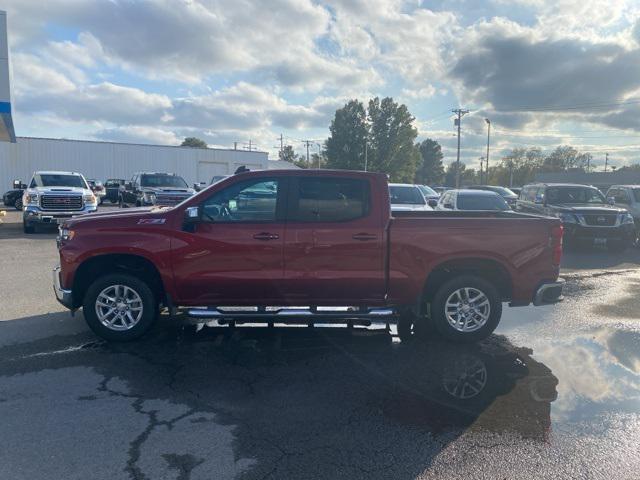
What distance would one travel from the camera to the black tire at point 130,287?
5.38 meters

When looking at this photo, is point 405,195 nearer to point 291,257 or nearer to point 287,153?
point 291,257

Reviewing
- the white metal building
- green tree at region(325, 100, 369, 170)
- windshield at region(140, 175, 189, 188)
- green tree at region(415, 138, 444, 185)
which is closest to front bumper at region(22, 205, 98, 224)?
windshield at region(140, 175, 189, 188)

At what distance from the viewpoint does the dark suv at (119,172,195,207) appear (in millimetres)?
17688

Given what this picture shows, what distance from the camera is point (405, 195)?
1406 centimetres

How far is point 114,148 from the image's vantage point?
39.3 metres

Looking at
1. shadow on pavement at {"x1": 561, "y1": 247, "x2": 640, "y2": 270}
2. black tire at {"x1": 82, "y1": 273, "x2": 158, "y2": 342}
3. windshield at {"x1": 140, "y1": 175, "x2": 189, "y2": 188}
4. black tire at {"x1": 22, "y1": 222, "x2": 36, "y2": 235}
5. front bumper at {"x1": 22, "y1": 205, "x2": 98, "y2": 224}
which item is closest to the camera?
black tire at {"x1": 82, "y1": 273, "x2": 158, "y2": 342}

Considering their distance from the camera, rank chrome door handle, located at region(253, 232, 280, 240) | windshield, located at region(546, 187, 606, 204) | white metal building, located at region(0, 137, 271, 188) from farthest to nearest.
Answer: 1. white metal building, located at region(0, 137, 271, 188)
2. windshield, located at region(546, 187, 606, 204)
3. chrome door handle, located at region(253, 232, 280, 240)

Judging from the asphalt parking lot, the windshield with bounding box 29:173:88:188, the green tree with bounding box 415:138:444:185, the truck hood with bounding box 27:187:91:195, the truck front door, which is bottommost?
the asphalt parking lot

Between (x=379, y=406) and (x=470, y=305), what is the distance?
2.13 m

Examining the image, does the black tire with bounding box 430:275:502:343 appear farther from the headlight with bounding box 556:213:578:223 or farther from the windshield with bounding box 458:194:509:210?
the headlight with bounding box 556:213:578:223

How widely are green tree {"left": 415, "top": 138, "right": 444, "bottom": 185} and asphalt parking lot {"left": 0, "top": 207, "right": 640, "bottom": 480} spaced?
109 metres

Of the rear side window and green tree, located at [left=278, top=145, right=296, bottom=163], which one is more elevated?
green tree, located at [left=278, top=145, right=296, bottom=163]

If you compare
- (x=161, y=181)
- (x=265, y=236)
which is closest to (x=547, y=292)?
(x=265, y=236)

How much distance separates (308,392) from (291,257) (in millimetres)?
1602
